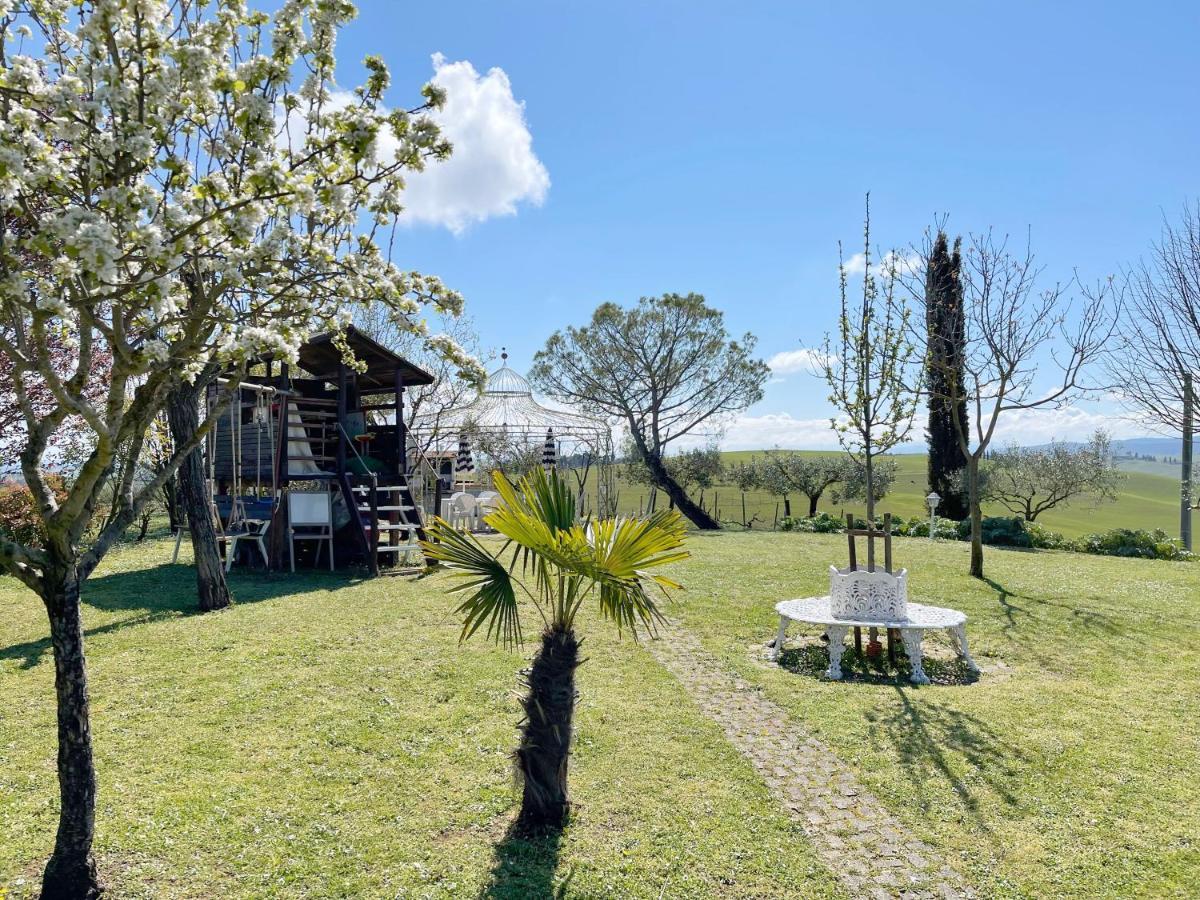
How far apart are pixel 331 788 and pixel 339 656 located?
116 inches

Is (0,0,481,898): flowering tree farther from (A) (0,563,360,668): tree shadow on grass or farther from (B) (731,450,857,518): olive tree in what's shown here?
(B) (731,450,857,518): olive tree

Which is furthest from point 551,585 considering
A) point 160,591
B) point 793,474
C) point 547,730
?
point 793,474

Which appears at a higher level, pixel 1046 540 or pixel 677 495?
pixel 677 495

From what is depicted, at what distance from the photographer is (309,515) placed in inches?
496

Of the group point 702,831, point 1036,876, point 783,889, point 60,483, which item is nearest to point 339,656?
point 702,831

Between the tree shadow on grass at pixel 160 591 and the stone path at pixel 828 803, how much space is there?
6509mm

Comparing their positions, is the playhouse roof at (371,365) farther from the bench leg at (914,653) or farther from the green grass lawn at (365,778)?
the bench leg at (914,653)

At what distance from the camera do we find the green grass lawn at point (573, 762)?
3725 mm

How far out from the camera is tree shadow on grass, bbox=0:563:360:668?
7.92m

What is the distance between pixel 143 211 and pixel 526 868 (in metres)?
3.51

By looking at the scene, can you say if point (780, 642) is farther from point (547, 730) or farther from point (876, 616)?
point (547, 730)

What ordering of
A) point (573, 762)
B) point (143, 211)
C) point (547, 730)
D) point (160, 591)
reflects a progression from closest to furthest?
point (143, 211) → point (547, 730) → point (573, 762) → point (160, 591)

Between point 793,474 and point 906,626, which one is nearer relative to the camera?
point 906,626

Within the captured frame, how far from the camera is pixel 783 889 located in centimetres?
360
